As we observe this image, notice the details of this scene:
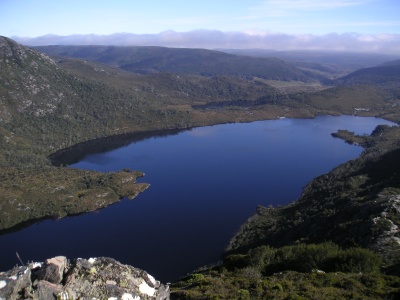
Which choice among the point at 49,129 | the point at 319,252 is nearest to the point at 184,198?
the point at 319,252

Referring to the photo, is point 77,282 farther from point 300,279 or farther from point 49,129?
point 49,129

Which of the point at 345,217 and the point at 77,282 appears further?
the point at 345,217

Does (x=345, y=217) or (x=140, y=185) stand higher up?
(x=345, y=217)

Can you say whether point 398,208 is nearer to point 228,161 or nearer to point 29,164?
point 228,161

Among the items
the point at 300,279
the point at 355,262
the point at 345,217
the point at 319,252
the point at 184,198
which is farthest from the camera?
the point at 184,198

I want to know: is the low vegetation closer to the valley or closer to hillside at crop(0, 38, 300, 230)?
the valley

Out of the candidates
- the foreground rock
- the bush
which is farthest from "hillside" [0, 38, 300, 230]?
the foreground rock
